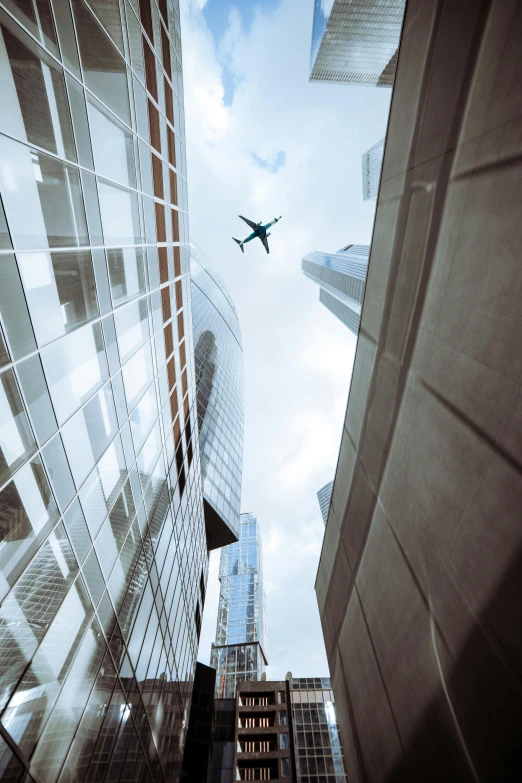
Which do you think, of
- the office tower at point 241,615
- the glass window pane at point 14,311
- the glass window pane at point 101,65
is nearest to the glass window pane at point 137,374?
the glass window pane at point 14,311

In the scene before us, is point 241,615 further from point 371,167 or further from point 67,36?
point 371,167

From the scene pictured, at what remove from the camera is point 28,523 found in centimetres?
684

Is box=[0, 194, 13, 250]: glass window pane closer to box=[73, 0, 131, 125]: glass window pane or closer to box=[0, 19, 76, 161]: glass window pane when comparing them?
box=[0, 19, 76, 161]: glass window pane

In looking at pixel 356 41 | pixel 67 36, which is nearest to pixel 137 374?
pixel 67 36

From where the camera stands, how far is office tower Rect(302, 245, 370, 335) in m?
131

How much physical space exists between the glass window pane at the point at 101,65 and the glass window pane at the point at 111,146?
1.23 feet

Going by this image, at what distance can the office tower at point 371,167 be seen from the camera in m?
152

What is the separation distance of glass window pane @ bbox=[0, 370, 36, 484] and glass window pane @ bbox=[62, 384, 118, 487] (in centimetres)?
134

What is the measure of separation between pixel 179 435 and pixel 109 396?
965 cm

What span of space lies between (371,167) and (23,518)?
625 feet

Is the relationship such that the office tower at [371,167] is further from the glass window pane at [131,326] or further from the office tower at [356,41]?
the glass window pane at [131,326]

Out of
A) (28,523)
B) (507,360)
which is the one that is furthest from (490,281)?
(28,523)

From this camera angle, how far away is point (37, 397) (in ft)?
23.4

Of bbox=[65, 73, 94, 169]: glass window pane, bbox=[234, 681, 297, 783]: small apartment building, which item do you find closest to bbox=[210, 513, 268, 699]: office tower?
bbox=[234, 681, 297, 783]: small apartment building
